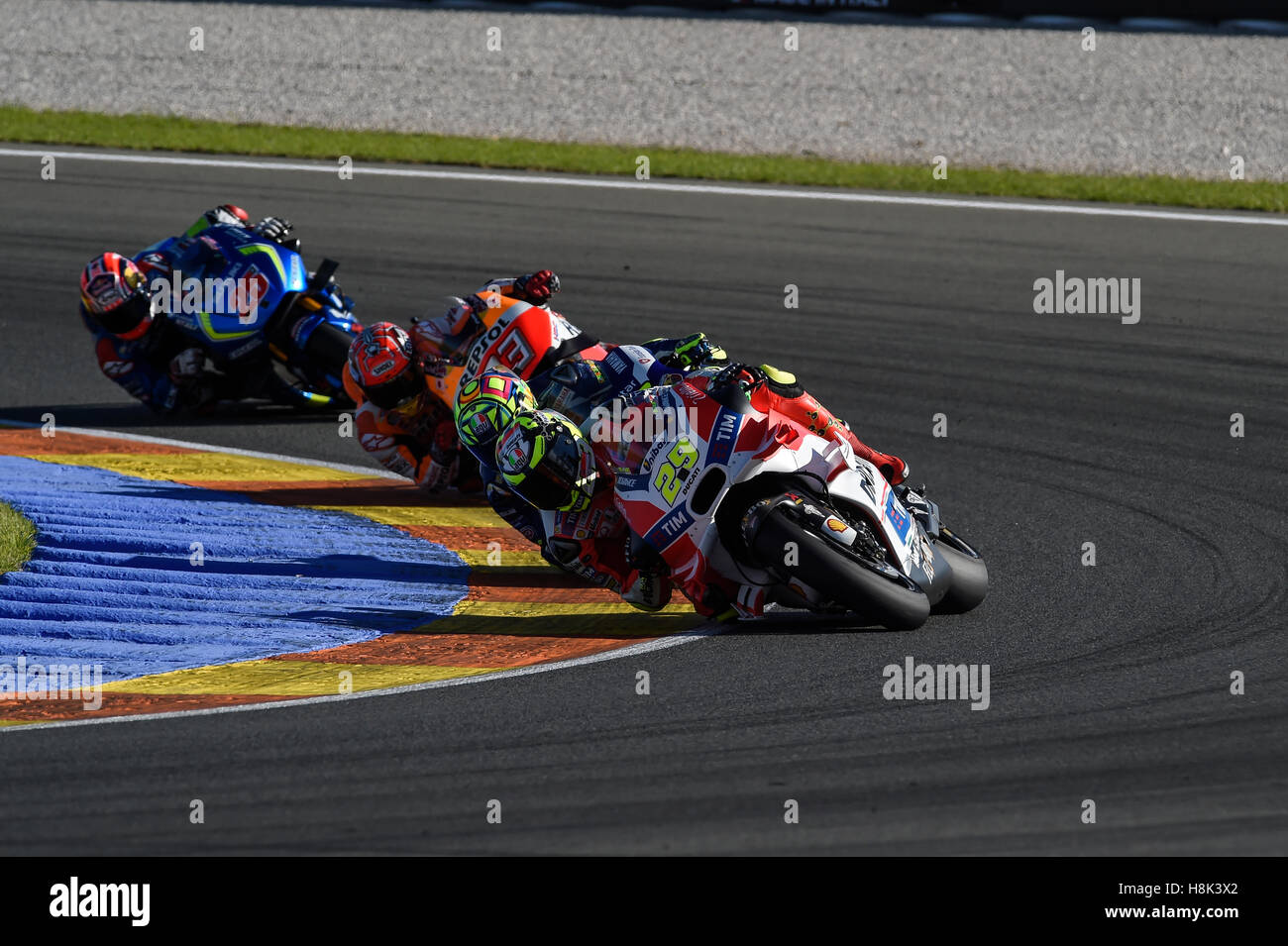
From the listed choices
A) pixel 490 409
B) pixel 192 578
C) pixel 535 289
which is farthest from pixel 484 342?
pixel 192 578

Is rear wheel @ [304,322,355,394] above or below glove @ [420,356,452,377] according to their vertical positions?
above

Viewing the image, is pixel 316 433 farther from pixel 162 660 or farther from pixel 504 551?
pixel 162 660

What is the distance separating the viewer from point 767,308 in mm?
13523

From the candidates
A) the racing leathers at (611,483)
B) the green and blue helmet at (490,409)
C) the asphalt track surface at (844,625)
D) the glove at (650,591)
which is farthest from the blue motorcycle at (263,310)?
the glove at (650,591)

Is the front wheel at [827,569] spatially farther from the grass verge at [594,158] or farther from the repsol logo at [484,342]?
the grass verge at [594,158]

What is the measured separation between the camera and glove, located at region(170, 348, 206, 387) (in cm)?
1137

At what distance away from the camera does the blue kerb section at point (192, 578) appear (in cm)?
717

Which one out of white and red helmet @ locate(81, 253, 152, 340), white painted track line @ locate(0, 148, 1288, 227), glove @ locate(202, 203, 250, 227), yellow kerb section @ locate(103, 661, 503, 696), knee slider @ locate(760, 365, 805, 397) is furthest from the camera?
A: white painted track line @ locate(0, 148, 1288, 227)

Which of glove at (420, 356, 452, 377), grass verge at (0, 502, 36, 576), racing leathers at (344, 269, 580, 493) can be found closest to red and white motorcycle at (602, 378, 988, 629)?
racing leathers at (344, 269, 580, 493)

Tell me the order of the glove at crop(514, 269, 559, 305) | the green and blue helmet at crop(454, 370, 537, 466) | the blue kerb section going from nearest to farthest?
the blue kerb section < the green and blue helmet at crop(454, 370, 537, 466) < the glove at crop(514, 269, 559, 305)

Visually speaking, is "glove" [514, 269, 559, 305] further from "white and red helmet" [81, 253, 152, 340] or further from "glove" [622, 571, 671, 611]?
"white and red helmet" [81, 253, 152, 340]

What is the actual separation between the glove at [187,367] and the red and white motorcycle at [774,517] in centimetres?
474

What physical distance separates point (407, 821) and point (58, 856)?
1024 mm

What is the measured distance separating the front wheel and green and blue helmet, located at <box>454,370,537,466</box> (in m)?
1.35
